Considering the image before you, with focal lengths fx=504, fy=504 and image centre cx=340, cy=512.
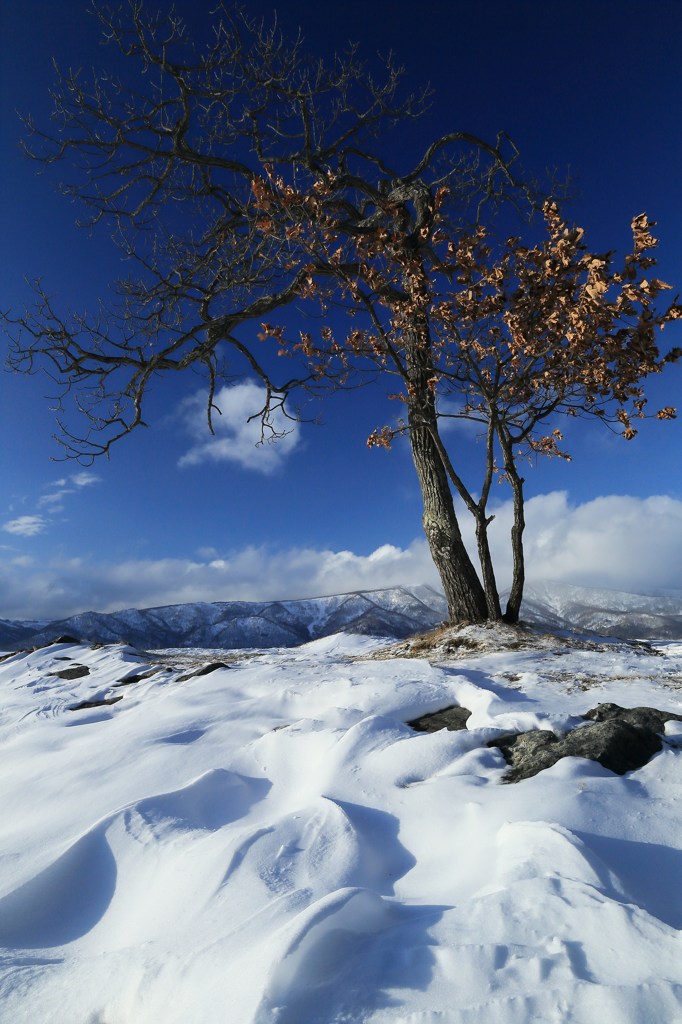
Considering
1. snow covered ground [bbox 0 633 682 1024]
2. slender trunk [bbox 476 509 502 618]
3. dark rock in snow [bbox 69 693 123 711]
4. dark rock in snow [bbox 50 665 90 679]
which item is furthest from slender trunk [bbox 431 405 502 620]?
dark rock in snow [bbox 50 665 90 679]

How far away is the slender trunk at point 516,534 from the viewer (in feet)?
24.0

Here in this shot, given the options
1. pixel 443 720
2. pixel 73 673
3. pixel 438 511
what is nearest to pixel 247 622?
pixel 73 673

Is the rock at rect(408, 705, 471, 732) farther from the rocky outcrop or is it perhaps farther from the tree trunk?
the tree trunk

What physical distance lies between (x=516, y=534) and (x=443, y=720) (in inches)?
186

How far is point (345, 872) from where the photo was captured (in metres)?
1.90

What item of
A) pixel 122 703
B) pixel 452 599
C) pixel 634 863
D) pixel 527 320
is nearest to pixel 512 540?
pixel 452 599

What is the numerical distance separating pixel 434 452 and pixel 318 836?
252 inches

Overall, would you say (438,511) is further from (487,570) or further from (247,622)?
(247,622)

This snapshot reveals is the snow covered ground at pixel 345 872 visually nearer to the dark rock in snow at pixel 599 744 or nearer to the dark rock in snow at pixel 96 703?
the dark rock in snow at pixel 599 744

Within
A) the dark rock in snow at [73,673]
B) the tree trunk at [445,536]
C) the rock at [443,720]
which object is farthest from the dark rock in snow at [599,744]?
the dark rock in snow at [73,673]

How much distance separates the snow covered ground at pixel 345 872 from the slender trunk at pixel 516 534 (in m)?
3.44

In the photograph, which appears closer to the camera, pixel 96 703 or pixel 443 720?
pixel 443 720

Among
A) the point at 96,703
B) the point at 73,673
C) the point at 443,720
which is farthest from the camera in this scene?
the point at 73,673

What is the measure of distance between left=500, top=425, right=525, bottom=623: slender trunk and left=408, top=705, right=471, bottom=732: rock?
13.2ft
